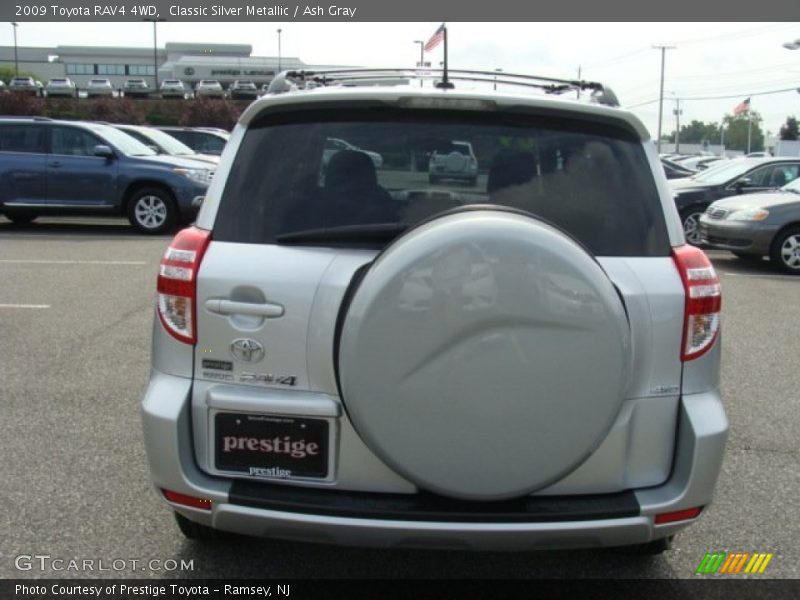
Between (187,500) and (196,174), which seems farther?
(196,174)

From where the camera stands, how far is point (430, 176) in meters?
2.86

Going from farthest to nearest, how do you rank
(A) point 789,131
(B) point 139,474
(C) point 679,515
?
(A) point 789,131 < (B) point 139,474 < (C) point 679,515

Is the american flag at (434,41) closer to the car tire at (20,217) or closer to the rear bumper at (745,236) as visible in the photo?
the rear bumper at (745,236)

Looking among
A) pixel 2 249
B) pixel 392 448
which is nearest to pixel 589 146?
pixel 392 448

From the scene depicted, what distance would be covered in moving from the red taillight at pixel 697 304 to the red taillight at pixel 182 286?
156cm

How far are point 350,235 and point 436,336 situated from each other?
0.54 meters

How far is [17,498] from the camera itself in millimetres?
3783

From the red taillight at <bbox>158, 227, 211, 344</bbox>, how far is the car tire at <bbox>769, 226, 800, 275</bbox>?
33.2ft

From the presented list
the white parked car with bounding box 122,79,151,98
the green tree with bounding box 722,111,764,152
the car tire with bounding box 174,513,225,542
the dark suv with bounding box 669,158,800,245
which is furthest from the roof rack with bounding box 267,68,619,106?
the green tree with bounding box 722,111,764,152

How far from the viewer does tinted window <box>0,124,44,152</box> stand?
14.0 metres

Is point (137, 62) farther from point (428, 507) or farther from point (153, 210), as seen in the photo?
point (428, 507)

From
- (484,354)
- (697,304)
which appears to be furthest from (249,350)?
(697,304)

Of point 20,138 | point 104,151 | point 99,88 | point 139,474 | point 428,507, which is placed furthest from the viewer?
point 99,88

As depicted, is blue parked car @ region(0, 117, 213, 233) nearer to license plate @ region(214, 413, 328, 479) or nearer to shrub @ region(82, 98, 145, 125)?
license plate @ region(214, 413, 328, 479)
